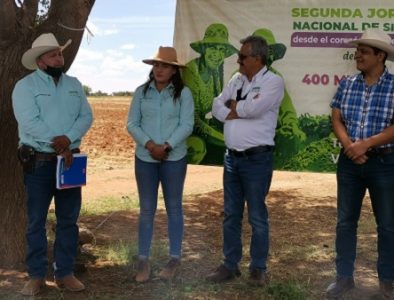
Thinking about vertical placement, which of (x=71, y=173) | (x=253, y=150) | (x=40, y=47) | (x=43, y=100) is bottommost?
(x=71, y=173)

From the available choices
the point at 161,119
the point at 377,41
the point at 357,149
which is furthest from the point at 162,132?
the point at 377,41

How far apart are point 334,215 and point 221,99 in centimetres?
390

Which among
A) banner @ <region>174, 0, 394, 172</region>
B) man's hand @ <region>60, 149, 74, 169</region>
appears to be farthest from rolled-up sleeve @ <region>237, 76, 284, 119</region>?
man's hand @ <region>60, 149, 74, 169</region>

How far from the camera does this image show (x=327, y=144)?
5949mm

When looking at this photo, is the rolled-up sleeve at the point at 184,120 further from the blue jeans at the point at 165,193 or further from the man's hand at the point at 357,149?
the man's hand at the point at 357,149

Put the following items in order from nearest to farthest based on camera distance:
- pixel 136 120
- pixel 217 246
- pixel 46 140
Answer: pixel 46 140, pixel 136 120, pixel 217 246

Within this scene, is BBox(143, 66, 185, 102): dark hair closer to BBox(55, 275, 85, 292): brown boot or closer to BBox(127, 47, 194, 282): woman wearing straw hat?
BBox(127, 47, 194, 282): woman wearing straw hat

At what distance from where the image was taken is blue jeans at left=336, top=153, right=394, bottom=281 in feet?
14.9

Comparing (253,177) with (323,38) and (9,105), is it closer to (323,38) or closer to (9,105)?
(323,38)

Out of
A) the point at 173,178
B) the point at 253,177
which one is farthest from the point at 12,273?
the point at 253,177

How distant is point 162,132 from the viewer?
5.04m

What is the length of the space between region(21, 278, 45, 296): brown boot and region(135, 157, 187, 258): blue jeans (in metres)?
0.91

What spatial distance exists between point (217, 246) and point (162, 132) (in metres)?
1.93

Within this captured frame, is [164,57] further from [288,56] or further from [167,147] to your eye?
[288,56]
